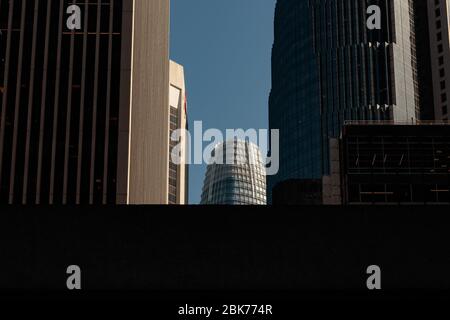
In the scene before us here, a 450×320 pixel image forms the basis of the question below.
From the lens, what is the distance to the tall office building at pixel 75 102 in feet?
246

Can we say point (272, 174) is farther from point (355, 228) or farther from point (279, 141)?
point (355, 228)

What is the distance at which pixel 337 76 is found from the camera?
16062cm

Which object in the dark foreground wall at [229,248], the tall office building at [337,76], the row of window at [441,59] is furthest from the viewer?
the tall office building at [337,76]

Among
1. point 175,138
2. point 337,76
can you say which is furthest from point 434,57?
point 175,138

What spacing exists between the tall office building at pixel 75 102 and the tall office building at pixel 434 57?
79.3 meters

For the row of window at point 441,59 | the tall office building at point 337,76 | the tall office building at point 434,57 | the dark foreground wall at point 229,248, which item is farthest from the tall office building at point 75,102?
the tall office building at point 337,76

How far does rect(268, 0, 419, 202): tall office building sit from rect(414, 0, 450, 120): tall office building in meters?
3.36

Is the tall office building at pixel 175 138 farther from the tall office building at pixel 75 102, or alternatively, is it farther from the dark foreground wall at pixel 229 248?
the dark foreground wall at pixel 229 248

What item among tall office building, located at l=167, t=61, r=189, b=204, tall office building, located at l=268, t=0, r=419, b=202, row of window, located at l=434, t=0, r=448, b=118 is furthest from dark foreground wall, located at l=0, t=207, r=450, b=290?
tall office building, located at l=167, t=61, r=189, b=204

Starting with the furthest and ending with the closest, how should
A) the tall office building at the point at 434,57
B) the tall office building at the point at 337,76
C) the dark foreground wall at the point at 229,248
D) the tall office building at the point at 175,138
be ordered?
the tall office building at the point at 175,138
the tall office building at the point at 337,76
the tall office building at the point at 434,57
the dark foreground wall at the point at 229,248

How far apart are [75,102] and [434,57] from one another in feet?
306

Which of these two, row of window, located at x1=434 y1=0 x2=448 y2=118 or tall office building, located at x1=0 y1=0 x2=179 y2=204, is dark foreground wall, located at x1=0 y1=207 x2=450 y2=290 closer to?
tall office building, located at x1=0 y1=0 x2=179 y2=204

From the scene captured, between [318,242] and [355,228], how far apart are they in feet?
3.49
